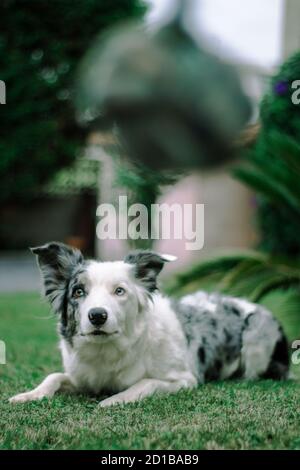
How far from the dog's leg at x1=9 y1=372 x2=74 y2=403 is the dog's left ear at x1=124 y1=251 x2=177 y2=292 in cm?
80

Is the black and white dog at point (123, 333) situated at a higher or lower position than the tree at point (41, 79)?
lower

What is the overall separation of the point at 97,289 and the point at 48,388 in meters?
0.75

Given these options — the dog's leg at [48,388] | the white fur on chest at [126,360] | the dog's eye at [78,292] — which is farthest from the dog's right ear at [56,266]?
the dog's leg at [48,388]

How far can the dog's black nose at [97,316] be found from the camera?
4180 millimetres

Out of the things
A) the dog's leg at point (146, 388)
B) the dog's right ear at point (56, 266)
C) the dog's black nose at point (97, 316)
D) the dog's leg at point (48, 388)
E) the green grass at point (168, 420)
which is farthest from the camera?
the dog's right ear at point (56, 266)

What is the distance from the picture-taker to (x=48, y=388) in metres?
4.62

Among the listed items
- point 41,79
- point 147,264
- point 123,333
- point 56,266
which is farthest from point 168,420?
point 41,79

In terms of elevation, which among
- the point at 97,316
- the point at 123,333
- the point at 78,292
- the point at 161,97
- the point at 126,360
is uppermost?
the point at 161,97

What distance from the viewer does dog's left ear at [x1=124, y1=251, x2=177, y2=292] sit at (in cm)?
473

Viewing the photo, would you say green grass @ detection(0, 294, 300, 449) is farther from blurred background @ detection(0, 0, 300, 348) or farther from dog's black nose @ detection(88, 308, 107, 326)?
blurred background @ detection(0, 0, 300, 348)

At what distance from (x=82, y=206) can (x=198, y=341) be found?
44.7 ft

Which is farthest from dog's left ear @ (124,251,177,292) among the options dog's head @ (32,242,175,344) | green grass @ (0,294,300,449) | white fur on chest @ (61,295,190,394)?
green grass @ (0,294,300,449)

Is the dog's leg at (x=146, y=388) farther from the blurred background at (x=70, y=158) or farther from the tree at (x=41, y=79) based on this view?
the tree at (x=41, y=79)

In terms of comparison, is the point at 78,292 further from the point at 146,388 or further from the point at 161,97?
the point at 161,97
